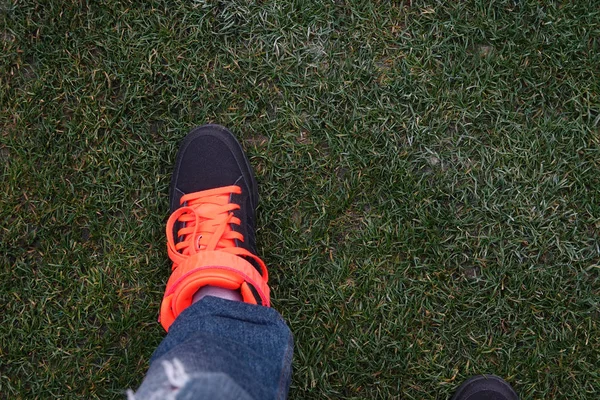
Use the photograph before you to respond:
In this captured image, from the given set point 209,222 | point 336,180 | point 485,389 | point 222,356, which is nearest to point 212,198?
point 209,222

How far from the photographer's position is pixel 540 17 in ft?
6.51

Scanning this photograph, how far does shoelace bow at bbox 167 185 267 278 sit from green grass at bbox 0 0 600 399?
0.11 meters

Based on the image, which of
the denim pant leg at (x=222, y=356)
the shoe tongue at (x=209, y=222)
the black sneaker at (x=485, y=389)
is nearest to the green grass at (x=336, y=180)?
the black sneaker at (x=485, y=389)

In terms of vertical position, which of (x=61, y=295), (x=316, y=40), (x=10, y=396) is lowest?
(x=10, y=396)

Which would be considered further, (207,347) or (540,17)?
(540,17)

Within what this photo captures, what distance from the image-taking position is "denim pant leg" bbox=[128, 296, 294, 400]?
114 cm

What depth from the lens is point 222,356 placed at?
1.30 m

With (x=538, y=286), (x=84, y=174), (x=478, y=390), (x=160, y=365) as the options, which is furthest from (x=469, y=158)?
(x=84, y=174)

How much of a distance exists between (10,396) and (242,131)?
1389 millimetres

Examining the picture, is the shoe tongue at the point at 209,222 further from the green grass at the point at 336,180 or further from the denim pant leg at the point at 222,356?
the denim pant leg at the point at 222,356

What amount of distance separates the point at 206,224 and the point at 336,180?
0.54m

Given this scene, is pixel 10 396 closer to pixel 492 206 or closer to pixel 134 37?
pixel 134 37

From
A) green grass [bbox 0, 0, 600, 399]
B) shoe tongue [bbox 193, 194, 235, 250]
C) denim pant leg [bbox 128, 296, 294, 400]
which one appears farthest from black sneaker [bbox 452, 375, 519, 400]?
shoe tongue [bbox 193, 194, 235, 250]

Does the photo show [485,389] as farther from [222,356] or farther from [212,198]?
[212,198]
